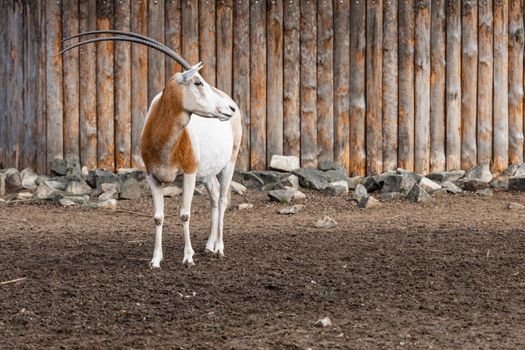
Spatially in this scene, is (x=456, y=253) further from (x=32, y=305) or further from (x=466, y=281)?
(x=32, y=305)

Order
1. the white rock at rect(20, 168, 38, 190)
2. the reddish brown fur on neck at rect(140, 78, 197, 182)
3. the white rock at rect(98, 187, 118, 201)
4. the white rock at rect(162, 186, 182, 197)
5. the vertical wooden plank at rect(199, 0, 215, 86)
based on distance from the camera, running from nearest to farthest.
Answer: the reddish brown fur on neck at rect(140, 78, 197, 182), the white rock at rect(98, 187, 118, 201), the white rock at rect(162, 186, 182, 197), the white rock at rect(20, 168, 38, 190), the vertical wooden plank at rect(199, 0, 215, 86)

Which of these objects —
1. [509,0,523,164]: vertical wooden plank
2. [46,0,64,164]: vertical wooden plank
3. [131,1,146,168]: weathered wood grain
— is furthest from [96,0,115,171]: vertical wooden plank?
[509,0,523,164]: vertical wooden plank

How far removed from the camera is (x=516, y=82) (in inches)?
534

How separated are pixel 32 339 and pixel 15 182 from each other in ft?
21.8

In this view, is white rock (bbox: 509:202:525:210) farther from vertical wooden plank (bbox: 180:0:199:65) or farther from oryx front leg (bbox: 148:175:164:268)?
oryx front leg (bbox: 148:175:164:268)

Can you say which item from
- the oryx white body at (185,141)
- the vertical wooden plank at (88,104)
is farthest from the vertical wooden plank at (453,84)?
the oryx white body at (185,141)

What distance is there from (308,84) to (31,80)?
3318 millimetres

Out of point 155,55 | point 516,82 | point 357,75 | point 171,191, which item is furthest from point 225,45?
point 516,82

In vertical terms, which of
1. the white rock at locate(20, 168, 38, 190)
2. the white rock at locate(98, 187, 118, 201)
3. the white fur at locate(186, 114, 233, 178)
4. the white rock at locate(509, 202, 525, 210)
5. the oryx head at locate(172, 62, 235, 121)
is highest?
the oryx head at locate(172, 62, 235, 121)

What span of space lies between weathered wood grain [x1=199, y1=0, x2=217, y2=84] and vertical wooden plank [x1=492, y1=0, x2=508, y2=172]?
11.0 ft

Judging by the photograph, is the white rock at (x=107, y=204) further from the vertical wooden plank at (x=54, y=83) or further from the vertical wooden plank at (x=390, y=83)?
the vertical wooden plank at (x=390, y=83)

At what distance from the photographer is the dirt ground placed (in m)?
6.12

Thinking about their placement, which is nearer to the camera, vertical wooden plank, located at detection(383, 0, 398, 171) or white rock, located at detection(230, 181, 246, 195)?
white rock, located at detection(230, 181, 246, 195)

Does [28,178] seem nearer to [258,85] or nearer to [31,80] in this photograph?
[31,80]
